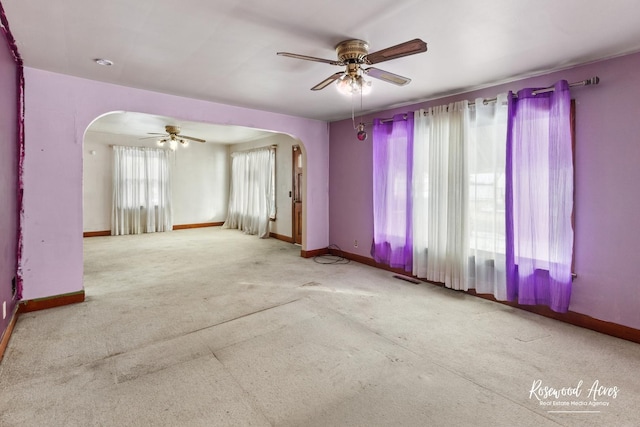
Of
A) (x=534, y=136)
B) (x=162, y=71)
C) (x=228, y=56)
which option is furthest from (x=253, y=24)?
(x=534, y=136)

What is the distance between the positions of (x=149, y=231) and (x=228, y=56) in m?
6.75

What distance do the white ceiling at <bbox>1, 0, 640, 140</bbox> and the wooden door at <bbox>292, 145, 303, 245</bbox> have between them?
3.51 meters

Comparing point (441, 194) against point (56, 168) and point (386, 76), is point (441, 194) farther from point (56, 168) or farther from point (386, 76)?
point (56, 168)

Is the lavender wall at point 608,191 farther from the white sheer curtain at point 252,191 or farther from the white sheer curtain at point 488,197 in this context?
the white sheer curtain at point 252,191

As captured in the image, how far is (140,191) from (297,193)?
424 cm

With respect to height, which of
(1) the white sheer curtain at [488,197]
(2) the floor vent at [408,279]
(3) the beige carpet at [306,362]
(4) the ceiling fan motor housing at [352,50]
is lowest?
(3) the beige carpet at [306,362]

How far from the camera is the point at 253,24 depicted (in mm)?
2266

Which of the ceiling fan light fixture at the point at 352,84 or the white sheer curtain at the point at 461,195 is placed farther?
the white sheer curtain at the point at 461,195

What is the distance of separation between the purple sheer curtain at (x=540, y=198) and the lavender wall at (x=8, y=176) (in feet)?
14.9

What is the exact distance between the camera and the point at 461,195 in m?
3.74

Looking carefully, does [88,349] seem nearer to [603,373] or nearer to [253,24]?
[253,24]

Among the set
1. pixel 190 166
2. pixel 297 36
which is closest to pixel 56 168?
pixel 297 36

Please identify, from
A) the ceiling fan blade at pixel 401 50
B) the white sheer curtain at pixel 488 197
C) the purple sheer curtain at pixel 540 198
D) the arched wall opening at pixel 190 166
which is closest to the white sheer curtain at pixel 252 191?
the arched wall opening at pixel 190 166

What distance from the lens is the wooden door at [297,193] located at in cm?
700
